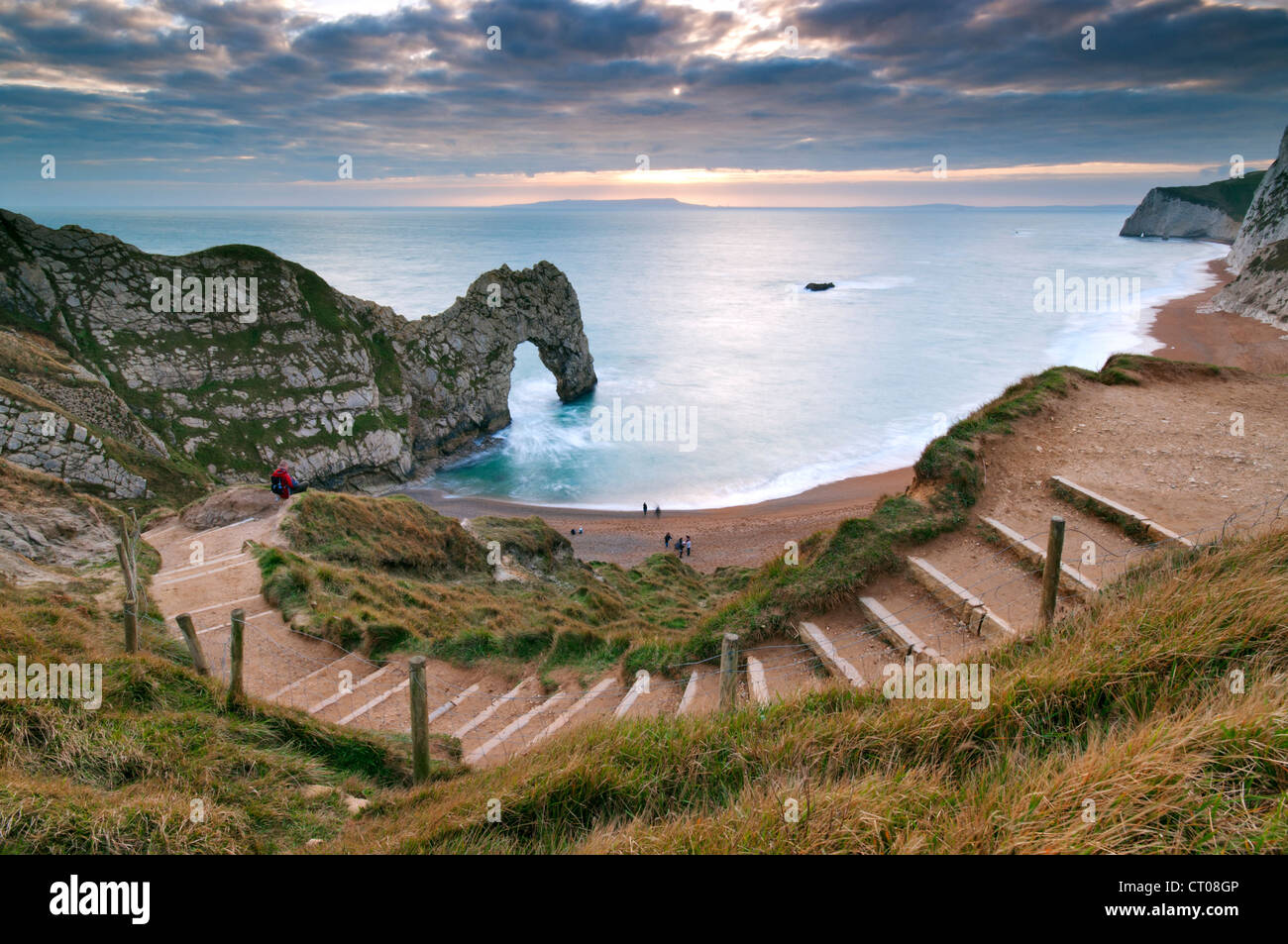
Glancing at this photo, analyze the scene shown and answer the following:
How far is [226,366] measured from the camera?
1540 inches

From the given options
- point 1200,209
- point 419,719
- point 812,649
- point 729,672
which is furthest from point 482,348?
point 1200,209

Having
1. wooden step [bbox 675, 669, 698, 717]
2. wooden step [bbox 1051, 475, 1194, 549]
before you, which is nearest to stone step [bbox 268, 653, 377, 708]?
wooden step [bbox 675, 669, 698, 717]

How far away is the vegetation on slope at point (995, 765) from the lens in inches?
133

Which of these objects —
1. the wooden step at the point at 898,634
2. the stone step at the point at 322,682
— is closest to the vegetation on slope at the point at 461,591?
the stone step at the point at 322,682

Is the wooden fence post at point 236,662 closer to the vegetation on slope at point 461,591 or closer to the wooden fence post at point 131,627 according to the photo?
the wooden fence post at point 131,627

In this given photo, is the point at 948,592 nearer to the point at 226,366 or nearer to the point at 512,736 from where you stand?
the point at 512,736

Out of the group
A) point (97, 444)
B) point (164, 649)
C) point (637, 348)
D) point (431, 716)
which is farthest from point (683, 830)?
point (637, 348)

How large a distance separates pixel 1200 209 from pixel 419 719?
220 m

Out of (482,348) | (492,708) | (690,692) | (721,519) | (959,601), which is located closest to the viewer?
(690,692)

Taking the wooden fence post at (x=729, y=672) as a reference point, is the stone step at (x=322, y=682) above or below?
below

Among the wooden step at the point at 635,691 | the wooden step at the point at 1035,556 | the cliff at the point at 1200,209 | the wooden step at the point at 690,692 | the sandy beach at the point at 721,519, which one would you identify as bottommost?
the sandy beach at the point at 721,519

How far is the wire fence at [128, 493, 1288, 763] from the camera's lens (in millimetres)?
8039

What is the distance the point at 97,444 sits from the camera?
2633 centimetres

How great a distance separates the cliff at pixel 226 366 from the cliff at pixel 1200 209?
191416mm
